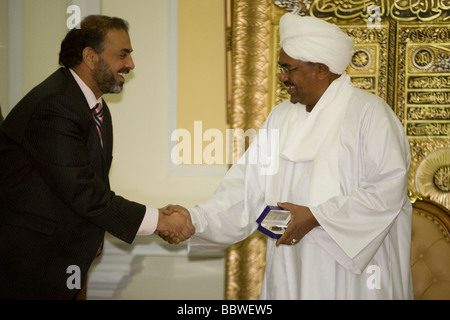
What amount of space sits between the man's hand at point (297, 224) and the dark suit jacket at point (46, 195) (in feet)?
2.87

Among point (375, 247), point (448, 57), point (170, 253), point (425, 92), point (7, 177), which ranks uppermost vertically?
point (448, 57)

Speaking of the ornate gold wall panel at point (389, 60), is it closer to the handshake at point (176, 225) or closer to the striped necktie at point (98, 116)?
the handshake at point (176, 225)

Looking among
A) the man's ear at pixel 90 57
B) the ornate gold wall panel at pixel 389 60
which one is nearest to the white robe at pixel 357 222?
the ornate gold wall panel at pixel 389 60

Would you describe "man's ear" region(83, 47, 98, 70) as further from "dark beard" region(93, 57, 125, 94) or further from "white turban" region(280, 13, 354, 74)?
"white turban" region(280, 13, 354, 74)

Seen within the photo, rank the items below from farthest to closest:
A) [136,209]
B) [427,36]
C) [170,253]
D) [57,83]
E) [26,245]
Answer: [170,253] < [427,36] < [136,209] < [57,83] < [26,245]

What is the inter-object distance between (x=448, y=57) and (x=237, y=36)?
1.35 metres

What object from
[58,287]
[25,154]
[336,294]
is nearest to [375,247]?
[336,294]

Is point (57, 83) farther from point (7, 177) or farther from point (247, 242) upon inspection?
point (247, 242)

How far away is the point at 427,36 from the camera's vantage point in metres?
3.55

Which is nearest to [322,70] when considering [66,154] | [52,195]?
[66,154]

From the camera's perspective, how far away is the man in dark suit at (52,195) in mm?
2471

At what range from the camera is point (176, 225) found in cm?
292

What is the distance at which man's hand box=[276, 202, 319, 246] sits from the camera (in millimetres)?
2504

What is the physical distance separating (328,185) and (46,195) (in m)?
1.30
